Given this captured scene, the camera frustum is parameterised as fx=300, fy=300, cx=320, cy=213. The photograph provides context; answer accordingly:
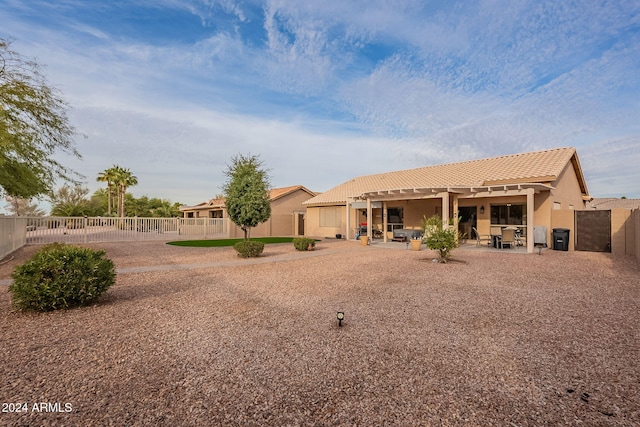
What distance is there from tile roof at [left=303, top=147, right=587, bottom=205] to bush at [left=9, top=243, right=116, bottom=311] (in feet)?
53.6

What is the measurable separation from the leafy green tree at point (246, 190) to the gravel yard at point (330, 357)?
653 cm

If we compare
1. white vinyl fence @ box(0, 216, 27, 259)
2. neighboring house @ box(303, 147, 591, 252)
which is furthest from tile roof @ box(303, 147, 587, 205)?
white vinyl fence @ box(0, 216, 27, 259)

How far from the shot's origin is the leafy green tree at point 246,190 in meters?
13.6

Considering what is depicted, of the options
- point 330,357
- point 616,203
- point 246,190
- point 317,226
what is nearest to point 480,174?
point 317,226

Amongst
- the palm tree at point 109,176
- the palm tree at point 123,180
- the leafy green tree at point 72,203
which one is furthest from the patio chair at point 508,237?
the palm tree at point 109,176

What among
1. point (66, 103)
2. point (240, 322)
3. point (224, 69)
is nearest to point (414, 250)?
point (240, 322)

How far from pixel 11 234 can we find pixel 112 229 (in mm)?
7261

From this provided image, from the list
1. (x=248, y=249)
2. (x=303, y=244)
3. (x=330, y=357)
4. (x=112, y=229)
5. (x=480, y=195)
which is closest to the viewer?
(x=330, y=357)

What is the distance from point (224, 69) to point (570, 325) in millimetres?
15408

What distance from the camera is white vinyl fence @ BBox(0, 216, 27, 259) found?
499 inches

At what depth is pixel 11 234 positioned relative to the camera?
14.4m

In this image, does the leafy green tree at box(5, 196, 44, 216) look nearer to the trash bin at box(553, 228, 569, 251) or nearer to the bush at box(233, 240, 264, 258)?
the bush at box(233, 240, 264, 258)

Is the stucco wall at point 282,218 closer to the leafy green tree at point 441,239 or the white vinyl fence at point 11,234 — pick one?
the white vinyl fence at point 11,234

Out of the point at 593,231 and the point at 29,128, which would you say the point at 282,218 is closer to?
the point at 29,128
